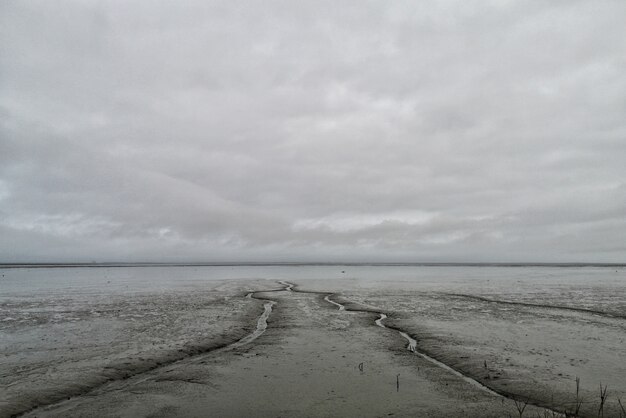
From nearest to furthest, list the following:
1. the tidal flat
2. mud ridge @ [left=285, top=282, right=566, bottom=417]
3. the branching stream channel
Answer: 1. mud ridge @ [left=285, top=282, right=566, bottom=417]
2. the tidal flat
3. the branching stream channel

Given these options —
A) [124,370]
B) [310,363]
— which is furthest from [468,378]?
[124,370]

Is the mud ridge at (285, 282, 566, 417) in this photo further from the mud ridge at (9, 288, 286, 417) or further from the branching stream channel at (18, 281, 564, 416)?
the mud ridge at (9, 288, 286, 417)

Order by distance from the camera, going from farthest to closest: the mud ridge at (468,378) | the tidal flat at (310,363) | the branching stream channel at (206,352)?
the branching stream channel at (206,352)
the tidal flat at (310,363)
the mud ridge at (468,378)

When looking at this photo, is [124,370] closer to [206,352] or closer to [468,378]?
[206,352]

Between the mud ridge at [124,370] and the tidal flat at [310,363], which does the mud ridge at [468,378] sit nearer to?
the tidal flat at [310,363]

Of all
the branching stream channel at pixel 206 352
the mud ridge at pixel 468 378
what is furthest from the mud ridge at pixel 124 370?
the mud ridge at pixel 468 378

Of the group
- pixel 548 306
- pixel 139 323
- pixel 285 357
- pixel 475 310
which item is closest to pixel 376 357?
pixel 285 357

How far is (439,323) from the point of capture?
26922 mm

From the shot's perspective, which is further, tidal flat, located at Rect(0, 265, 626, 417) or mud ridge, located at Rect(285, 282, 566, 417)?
tidal flat, located at Rect(0, 265, 626, 417)

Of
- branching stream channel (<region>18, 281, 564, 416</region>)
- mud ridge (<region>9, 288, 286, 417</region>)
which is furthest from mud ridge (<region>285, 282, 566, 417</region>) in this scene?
mud ridge (<region>9, 288, 286, 417</region>)

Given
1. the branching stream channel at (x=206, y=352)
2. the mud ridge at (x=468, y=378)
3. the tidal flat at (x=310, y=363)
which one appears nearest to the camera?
the mud ridge at (x=468, y=378)

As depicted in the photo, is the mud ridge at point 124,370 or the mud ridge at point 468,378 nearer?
the mud ridge at point 468,378

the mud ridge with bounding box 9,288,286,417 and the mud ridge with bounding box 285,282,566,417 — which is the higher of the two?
the mud ridge with bounding box 285,282,566,417

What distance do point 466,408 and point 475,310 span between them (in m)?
23.4
